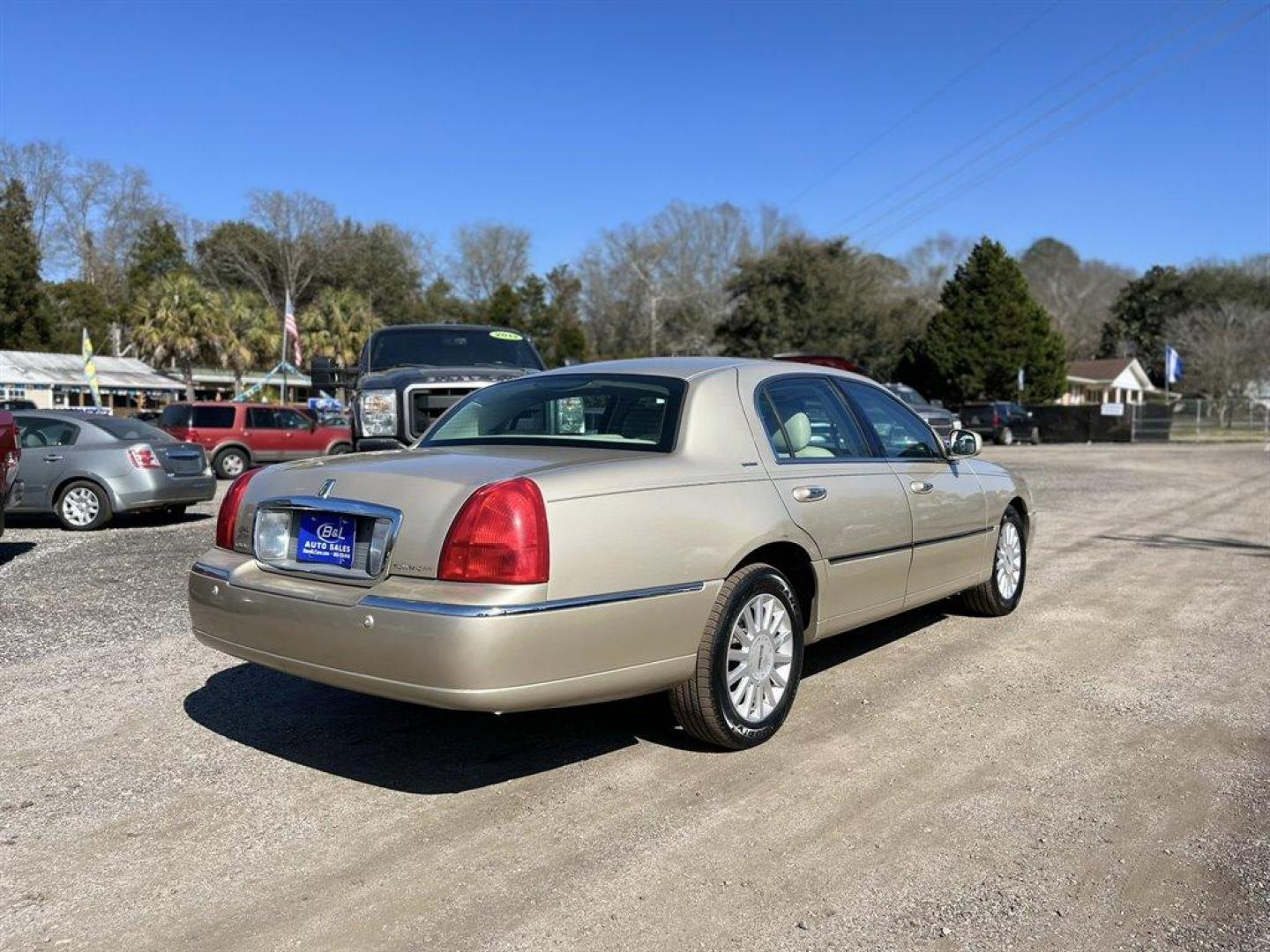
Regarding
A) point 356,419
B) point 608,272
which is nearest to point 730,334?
point 608,272

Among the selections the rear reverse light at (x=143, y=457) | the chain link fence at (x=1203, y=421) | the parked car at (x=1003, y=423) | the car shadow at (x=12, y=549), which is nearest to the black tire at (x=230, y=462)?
the rear reverse light at (x=143, y=457)

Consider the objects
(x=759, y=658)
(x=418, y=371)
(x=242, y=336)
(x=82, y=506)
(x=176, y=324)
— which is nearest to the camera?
(x=759, y=658)

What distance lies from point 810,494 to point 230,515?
8.19 feet

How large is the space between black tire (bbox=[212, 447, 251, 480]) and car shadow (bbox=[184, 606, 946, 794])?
59.0 ft

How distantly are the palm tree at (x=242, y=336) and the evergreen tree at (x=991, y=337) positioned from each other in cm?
3241

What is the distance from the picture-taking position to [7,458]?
28.2 ft

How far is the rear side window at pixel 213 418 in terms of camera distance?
22.2 meters

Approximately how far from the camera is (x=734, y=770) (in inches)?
164

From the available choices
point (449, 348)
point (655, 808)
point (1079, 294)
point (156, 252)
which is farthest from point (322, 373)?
point (1079, 294)

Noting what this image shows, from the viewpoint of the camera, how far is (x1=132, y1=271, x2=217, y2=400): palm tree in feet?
153

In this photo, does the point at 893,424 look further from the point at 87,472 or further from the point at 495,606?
the point at 87,472

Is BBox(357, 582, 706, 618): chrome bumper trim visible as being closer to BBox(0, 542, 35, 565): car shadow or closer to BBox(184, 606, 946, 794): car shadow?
BBox(184, 606, 946, 794): car shadow

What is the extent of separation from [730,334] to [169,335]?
26839 mm

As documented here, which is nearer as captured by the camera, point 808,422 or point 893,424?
point 808,422
